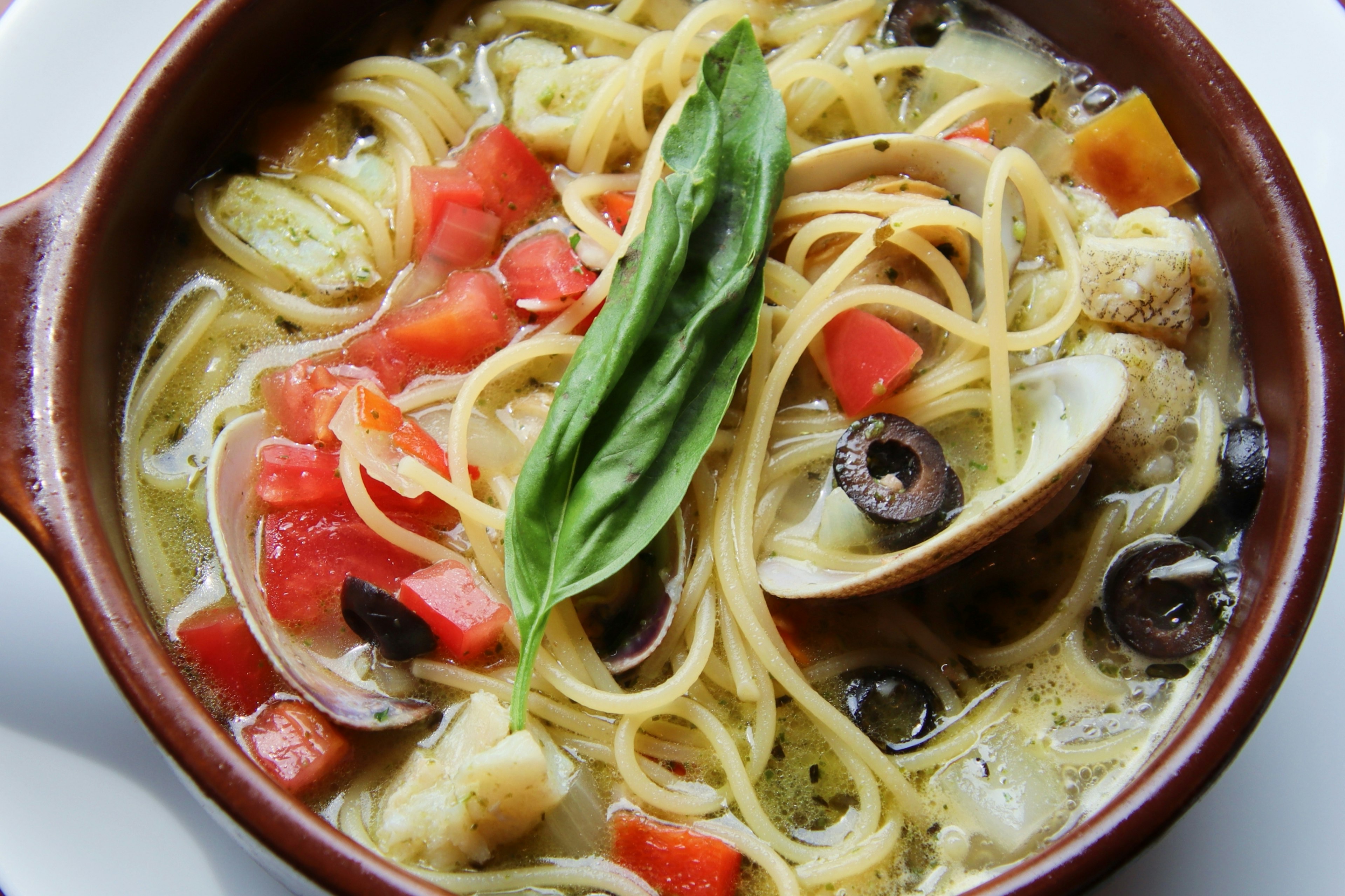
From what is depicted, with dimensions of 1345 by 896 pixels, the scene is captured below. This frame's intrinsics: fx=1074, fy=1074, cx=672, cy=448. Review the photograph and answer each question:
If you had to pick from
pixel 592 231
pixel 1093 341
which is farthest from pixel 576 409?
pixel 1093 341

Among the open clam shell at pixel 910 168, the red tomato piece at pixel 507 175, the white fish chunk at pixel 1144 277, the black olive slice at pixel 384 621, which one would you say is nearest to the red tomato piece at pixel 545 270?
the red tomato piece at pixel 507 175

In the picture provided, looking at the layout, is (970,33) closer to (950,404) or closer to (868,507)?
(950,404)

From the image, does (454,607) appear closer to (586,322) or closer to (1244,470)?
(586,322)

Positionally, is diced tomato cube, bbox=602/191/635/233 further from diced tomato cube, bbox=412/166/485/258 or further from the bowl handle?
the bowl handle

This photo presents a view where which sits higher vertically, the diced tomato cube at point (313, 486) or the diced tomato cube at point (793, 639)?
the diced tomato cube at point (313, 486)

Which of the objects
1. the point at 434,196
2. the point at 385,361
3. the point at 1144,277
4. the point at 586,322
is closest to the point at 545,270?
the point at 586,322

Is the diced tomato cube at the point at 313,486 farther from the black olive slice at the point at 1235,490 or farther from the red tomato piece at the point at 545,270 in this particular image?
the black olive slice at the point at 1235,490

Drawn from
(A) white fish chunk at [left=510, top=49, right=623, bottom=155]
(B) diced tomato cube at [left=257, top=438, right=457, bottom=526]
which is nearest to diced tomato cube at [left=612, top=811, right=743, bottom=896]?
(B) diced tomato cube at [left=257, top=438, right=457, bottom=526]
